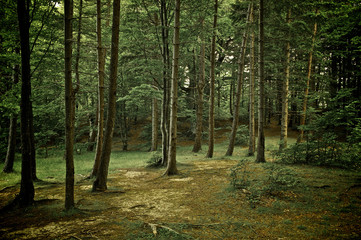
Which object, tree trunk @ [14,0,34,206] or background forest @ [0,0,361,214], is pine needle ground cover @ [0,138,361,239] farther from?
background forest @ [0,0,361,214]

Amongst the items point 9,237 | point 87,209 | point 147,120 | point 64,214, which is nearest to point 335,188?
point 87,209

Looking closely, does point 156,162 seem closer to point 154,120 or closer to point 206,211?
point 206,211

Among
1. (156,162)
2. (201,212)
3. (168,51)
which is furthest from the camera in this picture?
(156,162)

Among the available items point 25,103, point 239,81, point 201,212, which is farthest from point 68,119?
point 239,81

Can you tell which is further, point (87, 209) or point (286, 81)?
point (286, 81)

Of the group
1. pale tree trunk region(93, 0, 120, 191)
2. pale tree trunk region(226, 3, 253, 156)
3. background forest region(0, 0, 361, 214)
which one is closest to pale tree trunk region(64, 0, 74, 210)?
background forest region(0, 0, 361, 214)

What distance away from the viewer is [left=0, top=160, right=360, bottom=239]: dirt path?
391cm

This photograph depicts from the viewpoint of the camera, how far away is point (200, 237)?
12.4 feet

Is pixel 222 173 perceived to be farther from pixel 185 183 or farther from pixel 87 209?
pixel 87 209

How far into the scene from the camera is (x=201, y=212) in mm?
4973

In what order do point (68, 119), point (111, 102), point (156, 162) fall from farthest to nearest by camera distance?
point (156, 162) → point (111, 102) → point (68, 119)

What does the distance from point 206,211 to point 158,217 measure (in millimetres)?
1221

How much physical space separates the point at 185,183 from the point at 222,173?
1976 mm

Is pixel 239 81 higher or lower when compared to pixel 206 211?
higher
